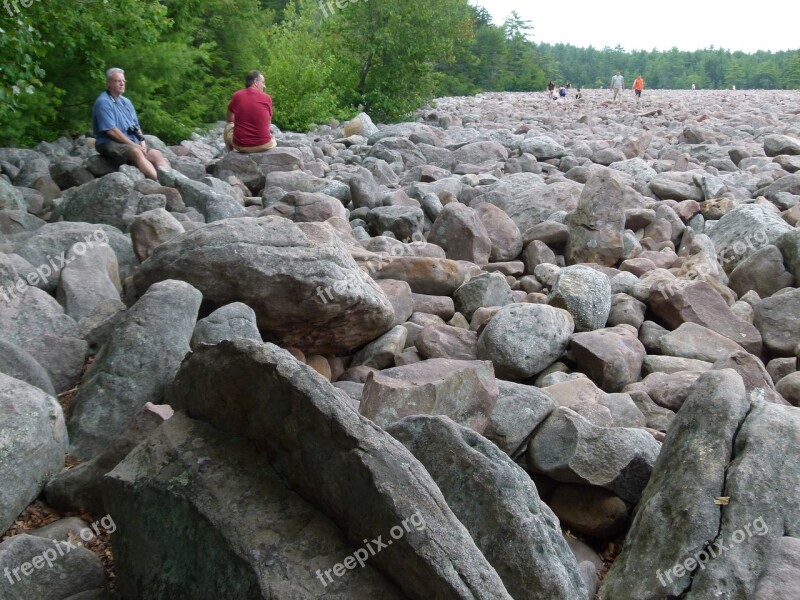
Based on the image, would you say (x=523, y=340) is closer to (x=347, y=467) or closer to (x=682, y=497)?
(x=682, y=497)

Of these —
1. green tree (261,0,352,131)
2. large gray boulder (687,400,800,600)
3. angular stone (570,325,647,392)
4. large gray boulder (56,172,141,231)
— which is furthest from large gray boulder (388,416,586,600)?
green tree (261,0,352,131)

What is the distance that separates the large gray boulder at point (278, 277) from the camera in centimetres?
479

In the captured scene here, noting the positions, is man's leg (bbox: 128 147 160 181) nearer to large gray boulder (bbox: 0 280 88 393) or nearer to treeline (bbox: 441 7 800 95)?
large gray boulder (bbox: 0 280 88 393)

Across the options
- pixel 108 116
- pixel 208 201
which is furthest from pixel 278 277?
pixel 108 116

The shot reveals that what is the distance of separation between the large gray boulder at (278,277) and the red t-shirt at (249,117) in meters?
6.43

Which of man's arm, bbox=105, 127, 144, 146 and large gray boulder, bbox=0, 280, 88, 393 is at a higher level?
man's arm, bbox=105, 127, 144, 146

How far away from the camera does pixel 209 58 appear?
14.6 m

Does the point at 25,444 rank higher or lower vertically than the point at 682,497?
higher

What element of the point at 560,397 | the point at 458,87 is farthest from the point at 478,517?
the point at 458,87

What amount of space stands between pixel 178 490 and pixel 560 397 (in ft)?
8.27

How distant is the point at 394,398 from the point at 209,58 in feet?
40.3

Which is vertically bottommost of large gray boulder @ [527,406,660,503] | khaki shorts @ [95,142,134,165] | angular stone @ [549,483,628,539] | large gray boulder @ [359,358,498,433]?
angular stone @ [549,483,628,539]

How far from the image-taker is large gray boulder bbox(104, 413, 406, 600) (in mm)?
2254

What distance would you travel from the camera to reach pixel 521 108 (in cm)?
2872
